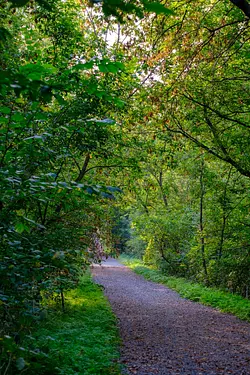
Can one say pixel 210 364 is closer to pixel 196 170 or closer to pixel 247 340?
pixel 247 340

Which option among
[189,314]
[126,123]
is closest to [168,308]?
[189,314]

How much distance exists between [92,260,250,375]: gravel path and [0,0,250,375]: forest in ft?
6.13

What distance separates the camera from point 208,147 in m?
11.6

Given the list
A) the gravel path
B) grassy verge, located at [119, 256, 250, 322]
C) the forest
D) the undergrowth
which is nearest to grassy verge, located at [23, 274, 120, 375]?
the undergrowth

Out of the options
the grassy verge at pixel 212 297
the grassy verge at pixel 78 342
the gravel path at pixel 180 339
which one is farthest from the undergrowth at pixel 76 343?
the grassy verge at pixel 212 297

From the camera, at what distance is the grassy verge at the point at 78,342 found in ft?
14.9

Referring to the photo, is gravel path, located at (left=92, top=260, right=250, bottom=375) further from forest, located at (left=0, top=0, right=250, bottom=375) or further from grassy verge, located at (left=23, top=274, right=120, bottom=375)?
forest, located at (left=0, top=0, right=250, bottom=375)

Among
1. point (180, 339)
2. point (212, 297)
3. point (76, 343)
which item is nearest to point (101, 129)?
point (76, 343)

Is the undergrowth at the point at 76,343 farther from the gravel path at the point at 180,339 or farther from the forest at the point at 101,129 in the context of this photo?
the forest at the point at 101,129

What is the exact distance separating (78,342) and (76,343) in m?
0.08

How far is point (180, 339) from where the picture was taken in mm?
7980

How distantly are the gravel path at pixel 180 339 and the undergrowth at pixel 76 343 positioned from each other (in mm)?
401

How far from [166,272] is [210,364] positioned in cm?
1673

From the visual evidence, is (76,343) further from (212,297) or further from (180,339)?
(212,297)
